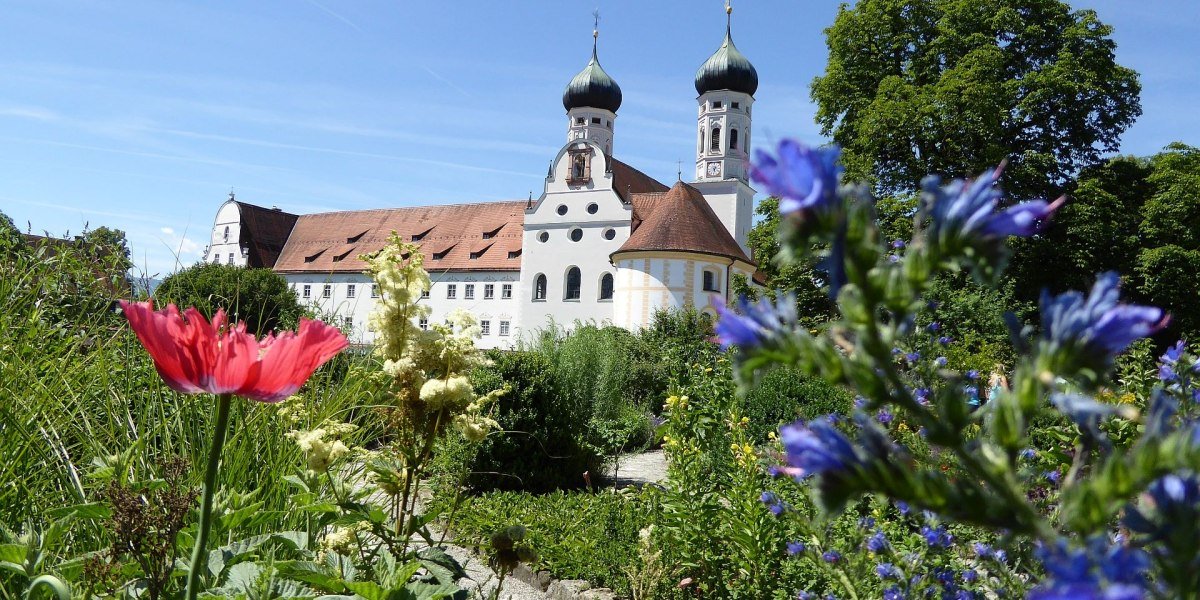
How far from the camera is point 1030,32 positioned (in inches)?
770

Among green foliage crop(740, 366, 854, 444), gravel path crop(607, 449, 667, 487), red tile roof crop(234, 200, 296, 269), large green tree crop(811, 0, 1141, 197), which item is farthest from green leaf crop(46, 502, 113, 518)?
red tile roof crop(234, 200, 296, 269)

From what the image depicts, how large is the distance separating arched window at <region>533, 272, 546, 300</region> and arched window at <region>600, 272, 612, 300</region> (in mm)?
3305

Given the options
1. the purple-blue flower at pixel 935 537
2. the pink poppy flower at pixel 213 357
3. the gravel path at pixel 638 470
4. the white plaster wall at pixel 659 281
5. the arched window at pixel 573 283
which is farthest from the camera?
the arched window at pixel 573 283

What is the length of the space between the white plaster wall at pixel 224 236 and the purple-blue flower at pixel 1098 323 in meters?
53.9

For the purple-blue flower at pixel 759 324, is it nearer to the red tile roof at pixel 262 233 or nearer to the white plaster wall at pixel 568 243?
the white plaster wall at pixel 568 243

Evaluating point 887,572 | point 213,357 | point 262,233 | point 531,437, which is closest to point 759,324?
point 213,357

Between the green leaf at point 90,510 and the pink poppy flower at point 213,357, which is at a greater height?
the pink poppy flower at point 213,357

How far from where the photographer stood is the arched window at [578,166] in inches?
1625

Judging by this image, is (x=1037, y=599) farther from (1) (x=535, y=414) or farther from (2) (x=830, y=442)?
(1) (x=535, y=414)

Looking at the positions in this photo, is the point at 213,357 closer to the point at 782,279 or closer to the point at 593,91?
the point at 782,279

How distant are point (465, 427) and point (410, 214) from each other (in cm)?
4944

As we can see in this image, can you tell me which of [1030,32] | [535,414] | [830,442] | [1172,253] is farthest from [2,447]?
[1030,32]

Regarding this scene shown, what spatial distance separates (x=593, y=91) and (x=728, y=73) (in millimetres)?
8092

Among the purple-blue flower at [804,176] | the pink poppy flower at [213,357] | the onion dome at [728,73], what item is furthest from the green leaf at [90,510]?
the onion dome at [728,73]
